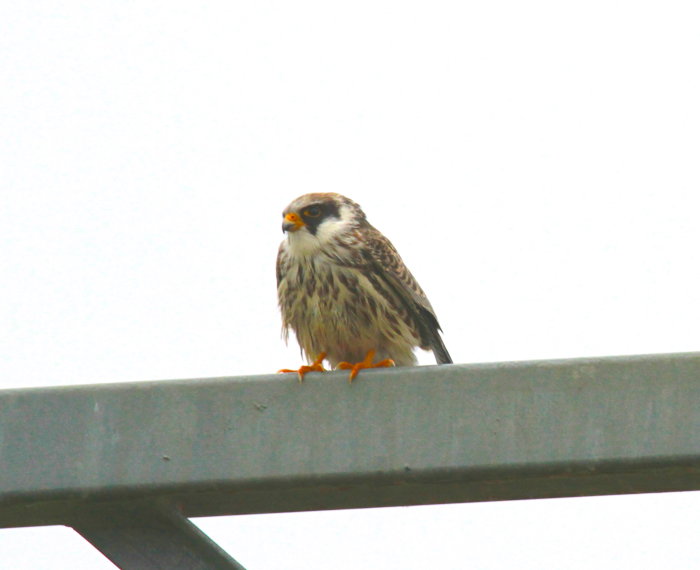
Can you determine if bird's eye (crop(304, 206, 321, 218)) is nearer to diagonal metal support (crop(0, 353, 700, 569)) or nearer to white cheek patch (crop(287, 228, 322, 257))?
white cheek patch (crop(287, 228, 322, 257))

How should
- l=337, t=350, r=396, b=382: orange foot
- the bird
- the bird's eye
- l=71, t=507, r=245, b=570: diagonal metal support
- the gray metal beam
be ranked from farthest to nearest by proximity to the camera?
the bird's eye < the bird < l=337, t=350, r=396, b=382: orange foot < l=71, t=507, r=245, b=570: diagonal metal support < the gray metal beam

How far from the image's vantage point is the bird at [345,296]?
462cm

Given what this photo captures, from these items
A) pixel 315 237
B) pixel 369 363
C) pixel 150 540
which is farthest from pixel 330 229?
pixel 150 540

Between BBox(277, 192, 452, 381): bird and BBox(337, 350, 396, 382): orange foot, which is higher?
BBox(277, 192, 452, 381): bird

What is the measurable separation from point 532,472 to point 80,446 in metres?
0.94

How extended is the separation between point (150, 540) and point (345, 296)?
2.40m

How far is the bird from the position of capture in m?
4.62

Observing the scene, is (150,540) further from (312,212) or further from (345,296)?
(312,212)

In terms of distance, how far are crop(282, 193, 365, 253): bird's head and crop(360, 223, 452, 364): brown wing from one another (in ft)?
0.34

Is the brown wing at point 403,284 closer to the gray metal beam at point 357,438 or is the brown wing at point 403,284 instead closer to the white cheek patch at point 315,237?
the white cheek patch at point 315,237

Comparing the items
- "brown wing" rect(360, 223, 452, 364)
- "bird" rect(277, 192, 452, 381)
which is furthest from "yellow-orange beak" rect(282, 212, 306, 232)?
"brown wing" rect(360, 223, 452, 364)

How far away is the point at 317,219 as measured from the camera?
4.89m

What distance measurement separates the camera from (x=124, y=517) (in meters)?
2.34

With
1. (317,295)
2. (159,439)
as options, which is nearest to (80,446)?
(159,439)
